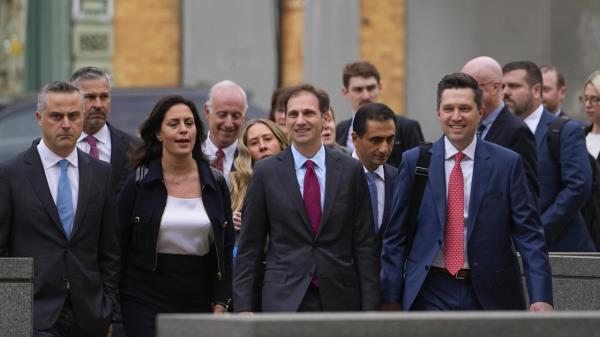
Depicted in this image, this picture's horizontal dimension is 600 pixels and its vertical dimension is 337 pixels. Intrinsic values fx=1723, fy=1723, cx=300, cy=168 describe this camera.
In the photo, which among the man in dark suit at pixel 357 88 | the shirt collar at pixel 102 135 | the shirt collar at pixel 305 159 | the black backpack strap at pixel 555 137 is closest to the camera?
the shirt collar at pixel 305 159

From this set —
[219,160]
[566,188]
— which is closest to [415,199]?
[219,160]

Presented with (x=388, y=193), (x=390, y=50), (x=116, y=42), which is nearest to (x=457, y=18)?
(x=390, y=50)

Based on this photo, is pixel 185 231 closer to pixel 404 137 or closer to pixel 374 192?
pixel 374 192

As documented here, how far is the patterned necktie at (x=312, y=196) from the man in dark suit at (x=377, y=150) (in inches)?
37.8

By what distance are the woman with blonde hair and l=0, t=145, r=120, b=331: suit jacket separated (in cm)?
146

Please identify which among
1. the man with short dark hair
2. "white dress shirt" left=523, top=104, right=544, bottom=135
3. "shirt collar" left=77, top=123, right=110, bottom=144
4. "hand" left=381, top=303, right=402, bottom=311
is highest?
the man with short dark hair

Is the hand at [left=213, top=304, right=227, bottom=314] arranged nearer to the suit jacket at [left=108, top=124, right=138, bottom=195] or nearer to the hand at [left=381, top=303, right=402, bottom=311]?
the hand at [left=381, top=303, right=402, bottom=311]

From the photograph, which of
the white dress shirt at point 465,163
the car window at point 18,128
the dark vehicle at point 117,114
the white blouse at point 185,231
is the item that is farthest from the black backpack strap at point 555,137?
the car window at point 18,128

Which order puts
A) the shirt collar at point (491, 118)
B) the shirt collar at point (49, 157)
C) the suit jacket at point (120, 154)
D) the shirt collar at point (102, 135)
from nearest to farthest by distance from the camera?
the shirt collar at point (49, 157)
the shirt collar at point (491, 118)
the suit jacket at point (120, 154)
the shirt collar at point (102, 135)

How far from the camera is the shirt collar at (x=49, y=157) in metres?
9.66

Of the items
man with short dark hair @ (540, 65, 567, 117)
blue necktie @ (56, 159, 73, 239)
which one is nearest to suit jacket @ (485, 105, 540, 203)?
blue necktie @ (56, 159, 73, 239)

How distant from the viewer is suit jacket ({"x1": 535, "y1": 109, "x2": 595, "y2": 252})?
11961 mm

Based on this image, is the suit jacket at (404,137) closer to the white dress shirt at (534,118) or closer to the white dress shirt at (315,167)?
the white dress shirt at (534,118)

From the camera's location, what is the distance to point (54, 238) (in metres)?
9.48
